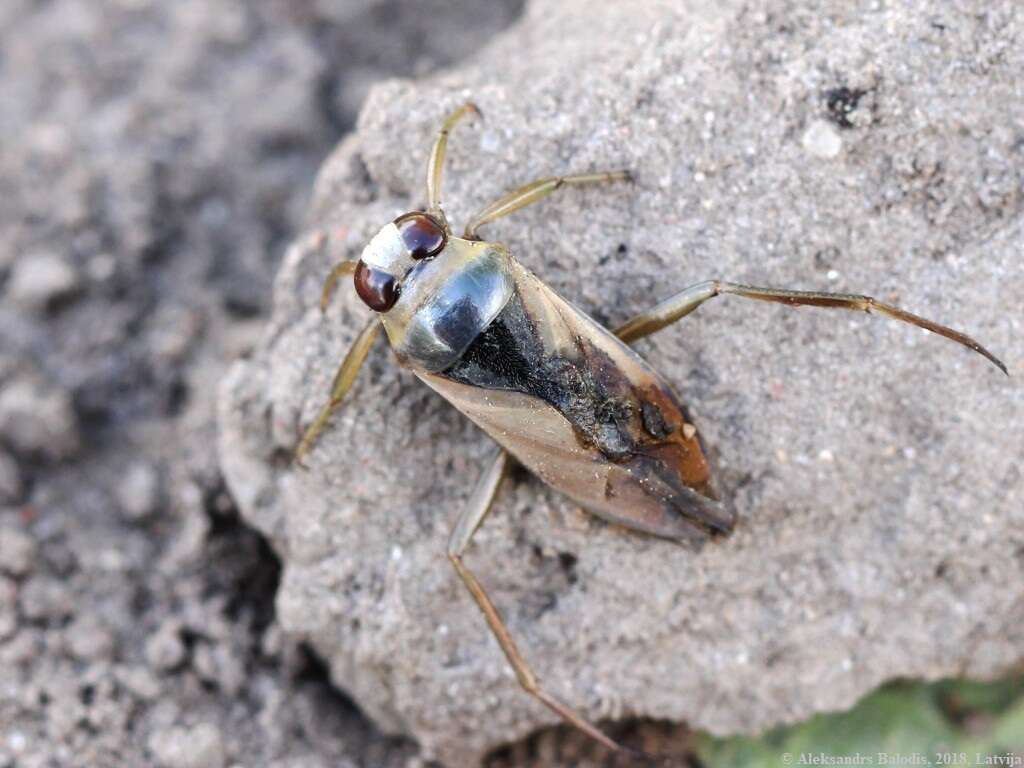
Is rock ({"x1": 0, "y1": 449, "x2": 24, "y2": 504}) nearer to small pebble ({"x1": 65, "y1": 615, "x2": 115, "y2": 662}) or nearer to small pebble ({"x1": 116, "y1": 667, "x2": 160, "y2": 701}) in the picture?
small pebble ({"x1": 65, "y1": 615, "x2": 115, "y2": 662})

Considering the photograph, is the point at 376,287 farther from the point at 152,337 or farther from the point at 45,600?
the point at 45,600

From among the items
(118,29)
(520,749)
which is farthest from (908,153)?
(118,29)

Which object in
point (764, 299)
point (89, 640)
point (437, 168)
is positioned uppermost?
point (437, 168)

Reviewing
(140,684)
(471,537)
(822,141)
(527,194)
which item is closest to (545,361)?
(527,194)

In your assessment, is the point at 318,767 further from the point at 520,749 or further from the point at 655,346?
the point at 655,346

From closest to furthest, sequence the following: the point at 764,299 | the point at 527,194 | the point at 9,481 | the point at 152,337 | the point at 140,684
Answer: the point at 764,299 → the point at 527,194 → the point at 140,684 → the point at 9,481 → the point at 152,337

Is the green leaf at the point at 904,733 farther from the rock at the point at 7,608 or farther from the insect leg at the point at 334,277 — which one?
the rock at the point at 7,608

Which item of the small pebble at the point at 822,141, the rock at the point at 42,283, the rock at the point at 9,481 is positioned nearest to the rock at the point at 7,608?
the rock at the point at 9,481
